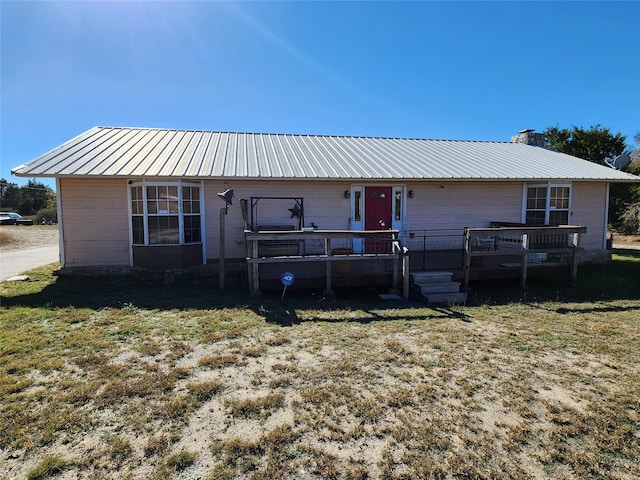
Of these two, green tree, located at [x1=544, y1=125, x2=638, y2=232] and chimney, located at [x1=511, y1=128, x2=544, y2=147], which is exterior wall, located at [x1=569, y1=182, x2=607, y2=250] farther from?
green tree, located at [x1=544, y1=125, x2=638, y2=232]

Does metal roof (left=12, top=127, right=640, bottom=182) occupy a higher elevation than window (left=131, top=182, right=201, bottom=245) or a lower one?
higher

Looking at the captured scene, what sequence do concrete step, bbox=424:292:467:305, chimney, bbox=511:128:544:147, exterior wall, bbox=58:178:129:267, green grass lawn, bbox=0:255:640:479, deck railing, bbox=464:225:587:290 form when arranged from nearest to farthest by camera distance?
green grass lawn, bbox=0:255:640:479 < concrete step, bbox=424:292:467:305 < deck railing, bbox=464:225:587:290 < exterior wall, bbox=58:178:129:267 < chimney, bbox=511:128:544:147

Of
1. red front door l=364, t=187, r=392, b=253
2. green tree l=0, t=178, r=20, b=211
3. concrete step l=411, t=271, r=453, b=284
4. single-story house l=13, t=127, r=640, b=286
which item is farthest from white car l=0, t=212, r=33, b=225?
concrete step l=411, t=271, r=453, b=284

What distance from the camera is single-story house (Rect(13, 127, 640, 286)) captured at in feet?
28.9

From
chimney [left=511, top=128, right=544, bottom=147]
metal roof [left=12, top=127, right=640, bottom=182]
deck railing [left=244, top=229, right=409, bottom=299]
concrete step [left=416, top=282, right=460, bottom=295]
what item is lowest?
concrete step [left=416, top=282, right=460, bottom=295]

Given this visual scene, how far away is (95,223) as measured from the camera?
8.92 metres

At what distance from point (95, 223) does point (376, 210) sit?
7310 millimetres

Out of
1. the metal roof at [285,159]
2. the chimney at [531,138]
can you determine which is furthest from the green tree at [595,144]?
the metal roof at [285,159]

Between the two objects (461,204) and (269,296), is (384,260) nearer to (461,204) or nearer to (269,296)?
(269,296)

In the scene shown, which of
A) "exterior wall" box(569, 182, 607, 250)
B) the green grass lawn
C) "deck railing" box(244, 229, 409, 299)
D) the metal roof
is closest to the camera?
the green grass lawn

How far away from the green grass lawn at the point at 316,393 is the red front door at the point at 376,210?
4107 mm

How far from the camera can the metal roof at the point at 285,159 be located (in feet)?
28.4

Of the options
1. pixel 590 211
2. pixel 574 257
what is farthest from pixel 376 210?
pixel 590 211

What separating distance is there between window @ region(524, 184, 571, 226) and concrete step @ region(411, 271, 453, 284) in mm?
5244
